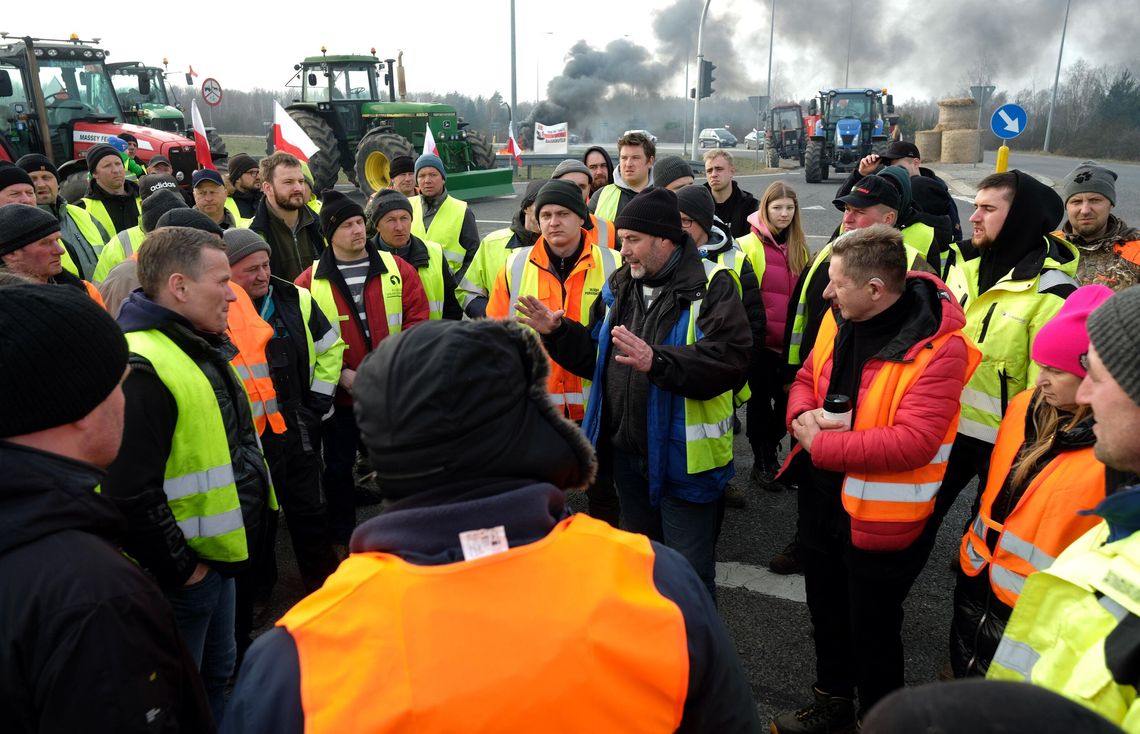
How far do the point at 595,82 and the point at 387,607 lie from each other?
49739mm

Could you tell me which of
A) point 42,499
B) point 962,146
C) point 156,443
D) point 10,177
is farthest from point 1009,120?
point 962,146

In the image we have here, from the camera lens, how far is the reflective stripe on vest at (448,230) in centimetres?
596

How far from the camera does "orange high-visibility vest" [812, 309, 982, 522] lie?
259 cm

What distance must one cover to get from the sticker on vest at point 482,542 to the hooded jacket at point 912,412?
1.73 m

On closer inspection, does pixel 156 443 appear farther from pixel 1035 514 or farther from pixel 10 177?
pixel 10 177

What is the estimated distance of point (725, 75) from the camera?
56594 mm

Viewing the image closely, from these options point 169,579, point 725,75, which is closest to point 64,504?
point 169,579

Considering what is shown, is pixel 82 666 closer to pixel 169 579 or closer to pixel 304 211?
pixel 169 579

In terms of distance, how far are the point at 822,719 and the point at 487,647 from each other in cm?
233

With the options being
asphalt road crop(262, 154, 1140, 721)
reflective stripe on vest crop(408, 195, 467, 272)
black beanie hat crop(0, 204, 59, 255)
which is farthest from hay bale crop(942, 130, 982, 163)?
black beanie hat crop(0, 204, 59, 255)

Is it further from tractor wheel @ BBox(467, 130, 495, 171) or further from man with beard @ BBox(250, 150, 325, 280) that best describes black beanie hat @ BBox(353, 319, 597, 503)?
A: tractor wheel @ BBox(467, 130, 495, 171)

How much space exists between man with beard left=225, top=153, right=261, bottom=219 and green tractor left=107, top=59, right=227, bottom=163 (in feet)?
28.3

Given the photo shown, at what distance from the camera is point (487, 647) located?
1.10 metres

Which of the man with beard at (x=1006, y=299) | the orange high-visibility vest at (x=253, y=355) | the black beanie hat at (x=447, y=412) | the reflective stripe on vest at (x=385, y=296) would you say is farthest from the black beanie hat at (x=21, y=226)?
the man with beard at (x=1006, y=299)
